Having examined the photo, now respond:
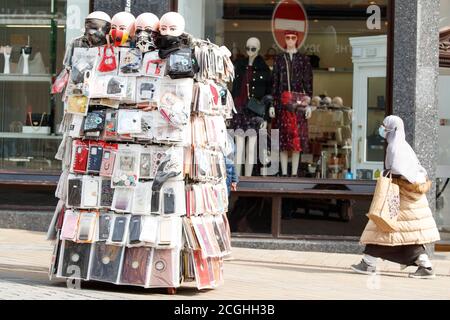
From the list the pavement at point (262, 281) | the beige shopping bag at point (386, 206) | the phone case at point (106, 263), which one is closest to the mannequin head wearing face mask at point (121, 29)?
the phone case at point (106, 263)

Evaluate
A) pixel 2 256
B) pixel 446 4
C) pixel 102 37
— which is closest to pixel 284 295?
pixel 102 37

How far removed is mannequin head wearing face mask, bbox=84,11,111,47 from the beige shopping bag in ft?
11.6

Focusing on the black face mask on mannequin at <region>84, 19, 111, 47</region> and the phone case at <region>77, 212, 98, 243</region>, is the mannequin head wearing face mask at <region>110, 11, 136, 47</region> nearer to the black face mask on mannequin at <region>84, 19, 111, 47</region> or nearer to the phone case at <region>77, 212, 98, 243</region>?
the black face mask on mannequin at <region>84, 19, 111, 47</region>

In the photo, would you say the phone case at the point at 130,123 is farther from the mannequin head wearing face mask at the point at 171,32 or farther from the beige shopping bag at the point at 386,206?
the beige shopping bag at the point at 386,206

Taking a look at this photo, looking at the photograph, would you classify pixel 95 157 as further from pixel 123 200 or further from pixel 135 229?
pixel 135 229

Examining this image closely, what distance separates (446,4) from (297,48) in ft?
7.19

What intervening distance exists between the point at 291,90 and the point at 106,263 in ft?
19.1

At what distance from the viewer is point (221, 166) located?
9219 millimetres

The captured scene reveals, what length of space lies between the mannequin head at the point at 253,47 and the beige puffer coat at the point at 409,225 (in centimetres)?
371

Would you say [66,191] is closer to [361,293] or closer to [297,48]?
[361,293]

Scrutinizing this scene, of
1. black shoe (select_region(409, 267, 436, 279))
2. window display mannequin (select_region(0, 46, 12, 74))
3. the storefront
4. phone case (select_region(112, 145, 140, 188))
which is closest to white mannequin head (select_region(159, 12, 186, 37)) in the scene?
phone case (select_region(112, 145, 140, 188))

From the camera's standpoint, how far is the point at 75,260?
8828mm

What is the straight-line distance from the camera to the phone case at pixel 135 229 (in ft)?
28.1

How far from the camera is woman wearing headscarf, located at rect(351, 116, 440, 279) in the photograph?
35.5ft
